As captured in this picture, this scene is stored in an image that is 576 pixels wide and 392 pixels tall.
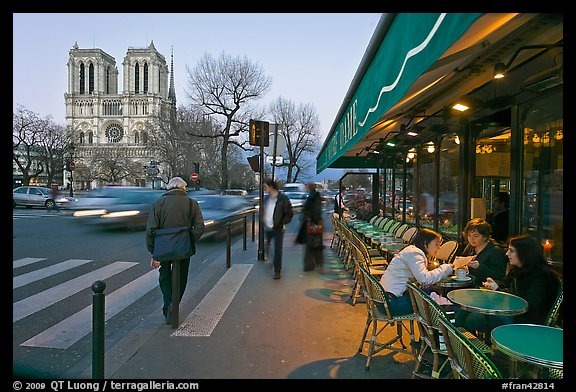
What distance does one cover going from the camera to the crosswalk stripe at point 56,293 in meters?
5.90

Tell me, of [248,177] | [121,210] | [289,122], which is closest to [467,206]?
[121,210]

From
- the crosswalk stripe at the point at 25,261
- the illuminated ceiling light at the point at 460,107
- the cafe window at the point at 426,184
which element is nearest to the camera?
the illuminated ceiling light at the point at 460,107

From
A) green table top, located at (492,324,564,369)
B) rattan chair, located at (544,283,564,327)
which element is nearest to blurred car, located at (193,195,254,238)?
rattan chair, located at (544,283,564,327)

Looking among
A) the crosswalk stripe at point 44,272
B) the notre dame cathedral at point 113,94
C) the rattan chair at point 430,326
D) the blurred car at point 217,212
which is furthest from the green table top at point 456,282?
the notre dame cathedral at point 113,94

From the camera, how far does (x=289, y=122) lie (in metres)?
50.1

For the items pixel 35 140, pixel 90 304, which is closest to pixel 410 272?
pixel 90 304

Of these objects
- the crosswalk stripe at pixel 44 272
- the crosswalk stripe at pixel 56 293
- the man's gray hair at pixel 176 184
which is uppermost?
the man's gray hair at pixel 176 184

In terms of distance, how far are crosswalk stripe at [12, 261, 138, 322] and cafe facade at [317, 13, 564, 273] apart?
5157 millimetres

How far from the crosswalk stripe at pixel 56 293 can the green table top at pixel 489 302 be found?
5522 mm

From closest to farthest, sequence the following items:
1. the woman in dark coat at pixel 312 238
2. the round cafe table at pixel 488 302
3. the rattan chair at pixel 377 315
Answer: the round cafe table at pixel 488 302, the rattan chair at pixel 377 315, the woman in dark coat at pixel 312 238

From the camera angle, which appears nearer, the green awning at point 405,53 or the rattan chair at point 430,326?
the green awning at point 405,53

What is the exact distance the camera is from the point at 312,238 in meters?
8.62

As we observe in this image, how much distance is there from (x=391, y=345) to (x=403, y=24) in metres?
3.26

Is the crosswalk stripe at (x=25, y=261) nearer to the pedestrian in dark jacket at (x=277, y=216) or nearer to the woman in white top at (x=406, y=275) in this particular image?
the pedestrian in dark jacket at (x=277, y=216)
